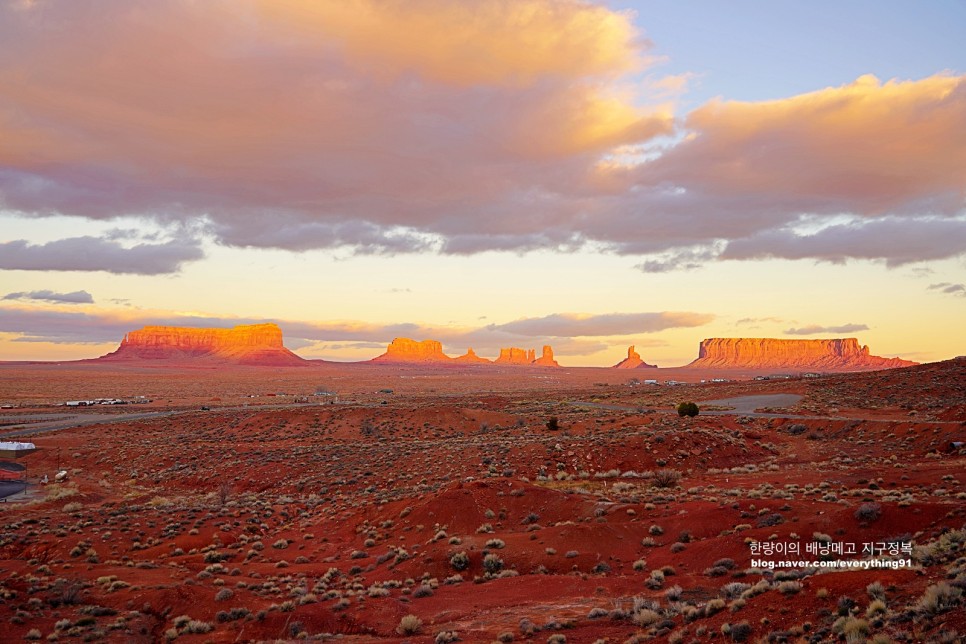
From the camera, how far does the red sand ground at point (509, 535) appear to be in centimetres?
1110

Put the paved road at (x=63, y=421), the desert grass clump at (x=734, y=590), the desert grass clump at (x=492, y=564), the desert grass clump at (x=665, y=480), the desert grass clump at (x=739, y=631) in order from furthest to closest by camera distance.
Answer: the paved road at (x=63, y=421), the desert grass clump at (x=665, y=480), the desert grass clump at (x=492, y=564), the desert grass clump at (x=734, y=590), the desert grass clump at (x=739, y=631)

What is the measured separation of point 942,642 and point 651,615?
454cm

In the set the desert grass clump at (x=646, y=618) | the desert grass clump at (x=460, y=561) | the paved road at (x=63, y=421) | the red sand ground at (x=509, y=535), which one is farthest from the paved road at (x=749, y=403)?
the paved road at (x=63, y=421)

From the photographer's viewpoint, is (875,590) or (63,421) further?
(63,421)

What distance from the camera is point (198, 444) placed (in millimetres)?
47312

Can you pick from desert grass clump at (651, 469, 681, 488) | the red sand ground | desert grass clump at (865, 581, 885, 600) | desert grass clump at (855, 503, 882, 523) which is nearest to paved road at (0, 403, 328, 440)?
the red sand ground

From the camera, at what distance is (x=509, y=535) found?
19.2 m

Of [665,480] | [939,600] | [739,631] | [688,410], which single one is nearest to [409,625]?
[739,631]

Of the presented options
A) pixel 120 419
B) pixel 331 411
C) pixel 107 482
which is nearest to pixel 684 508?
pixel 107 482

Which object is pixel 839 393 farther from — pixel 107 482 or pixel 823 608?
pixel 107 482

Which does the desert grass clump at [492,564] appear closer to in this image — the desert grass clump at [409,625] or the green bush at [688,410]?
the desert grass clump at [409,625]

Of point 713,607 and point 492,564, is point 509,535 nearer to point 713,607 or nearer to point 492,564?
point 492,564

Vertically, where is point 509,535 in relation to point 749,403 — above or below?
below

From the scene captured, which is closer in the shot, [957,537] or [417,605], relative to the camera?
[957,537]
